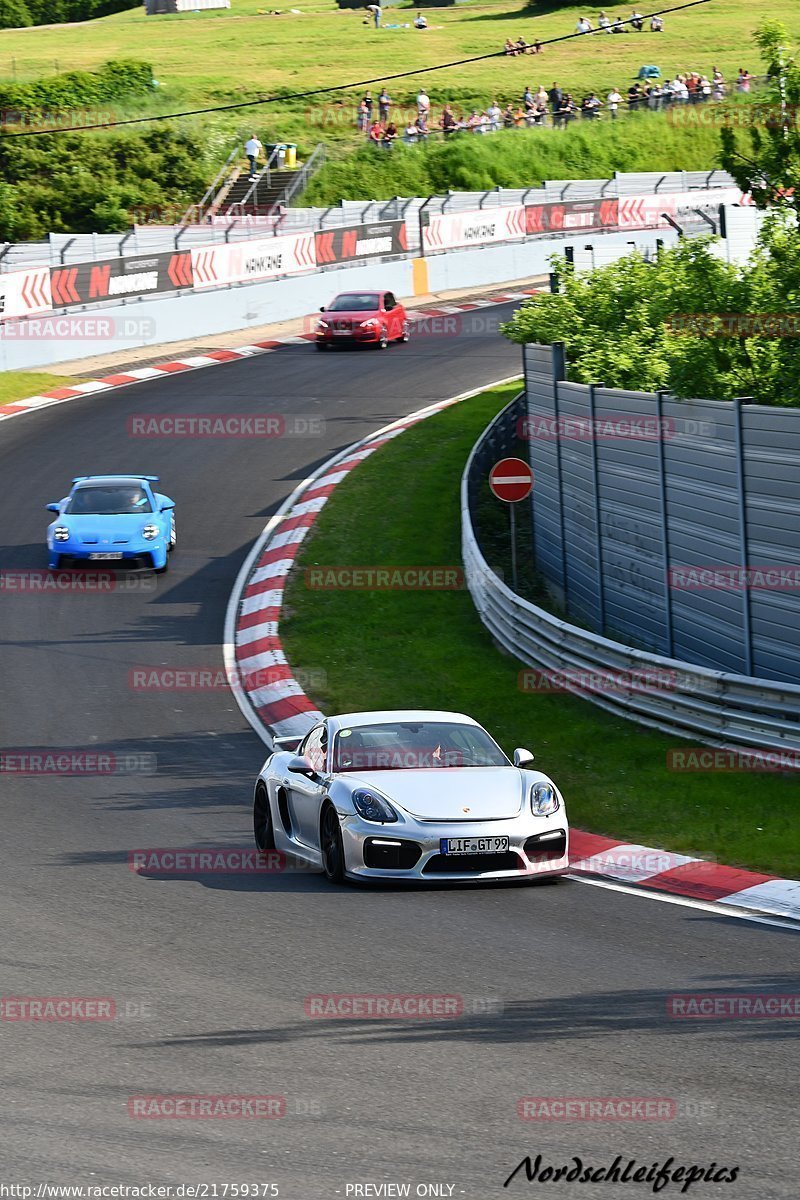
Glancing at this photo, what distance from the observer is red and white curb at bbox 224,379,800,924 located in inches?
445

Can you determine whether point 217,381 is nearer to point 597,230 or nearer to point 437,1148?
point 597,230

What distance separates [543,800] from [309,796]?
1671mm

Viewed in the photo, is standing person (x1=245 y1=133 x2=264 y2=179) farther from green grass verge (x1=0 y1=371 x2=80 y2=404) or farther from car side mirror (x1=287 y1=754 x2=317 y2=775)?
car side mirror (x1=287 y1=754 x2=317 y2=775)

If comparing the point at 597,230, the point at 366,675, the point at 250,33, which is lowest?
the point at 366,675

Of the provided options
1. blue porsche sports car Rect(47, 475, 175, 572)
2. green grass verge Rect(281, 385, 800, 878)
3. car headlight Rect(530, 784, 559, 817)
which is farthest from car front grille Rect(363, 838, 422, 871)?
blue porsche sports car Rect(47, 475, 175, 572)

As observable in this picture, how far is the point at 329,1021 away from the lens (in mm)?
8398

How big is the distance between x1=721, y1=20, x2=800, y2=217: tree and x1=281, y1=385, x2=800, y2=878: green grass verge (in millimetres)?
6147

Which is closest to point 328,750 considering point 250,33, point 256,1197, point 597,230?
point 256,1197

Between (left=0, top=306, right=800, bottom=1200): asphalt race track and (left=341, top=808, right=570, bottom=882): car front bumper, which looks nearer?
(left=0, top=306, right=800, bottom=1200): asphalt race track

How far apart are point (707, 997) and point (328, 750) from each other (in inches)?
175

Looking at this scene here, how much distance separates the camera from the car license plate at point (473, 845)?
37.1ft

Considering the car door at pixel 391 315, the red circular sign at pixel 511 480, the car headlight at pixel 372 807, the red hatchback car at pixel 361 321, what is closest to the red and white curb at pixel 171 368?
the red hatchback car at pixel 361 321

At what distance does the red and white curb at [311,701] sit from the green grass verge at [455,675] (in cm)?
23

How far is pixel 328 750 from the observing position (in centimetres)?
1252
